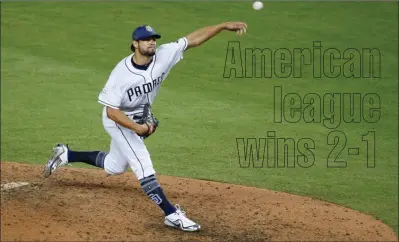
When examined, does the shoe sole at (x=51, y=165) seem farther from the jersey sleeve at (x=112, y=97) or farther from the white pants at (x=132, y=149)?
the jersey sleeve at (x=112, y=97)

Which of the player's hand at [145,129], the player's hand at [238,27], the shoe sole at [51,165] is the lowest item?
the shoe sole at [51,165]

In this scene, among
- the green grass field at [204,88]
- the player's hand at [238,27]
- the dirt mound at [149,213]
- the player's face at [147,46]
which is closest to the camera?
the dirt mound at [149,213]

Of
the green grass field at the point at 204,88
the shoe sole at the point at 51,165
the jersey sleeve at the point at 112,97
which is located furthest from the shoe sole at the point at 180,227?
the green grass field at the point at 204,88

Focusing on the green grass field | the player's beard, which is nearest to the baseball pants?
the player's beard

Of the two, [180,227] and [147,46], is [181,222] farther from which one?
[147,46]

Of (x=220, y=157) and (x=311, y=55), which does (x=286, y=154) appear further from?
(x=311, y=55)

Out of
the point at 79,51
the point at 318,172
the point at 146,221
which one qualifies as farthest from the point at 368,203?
the point at 79,51

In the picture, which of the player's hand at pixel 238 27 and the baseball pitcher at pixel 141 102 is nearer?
the baseball pitcher at pixel 141 102

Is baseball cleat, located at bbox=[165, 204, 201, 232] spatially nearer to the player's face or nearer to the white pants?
the white pants

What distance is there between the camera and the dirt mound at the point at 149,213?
721 cm

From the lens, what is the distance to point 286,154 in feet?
32.1

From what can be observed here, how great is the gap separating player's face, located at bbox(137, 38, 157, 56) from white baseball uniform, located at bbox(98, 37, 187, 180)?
0.17 m

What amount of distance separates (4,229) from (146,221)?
4.21 ft

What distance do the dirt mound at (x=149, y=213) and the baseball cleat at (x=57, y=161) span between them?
14 cm
